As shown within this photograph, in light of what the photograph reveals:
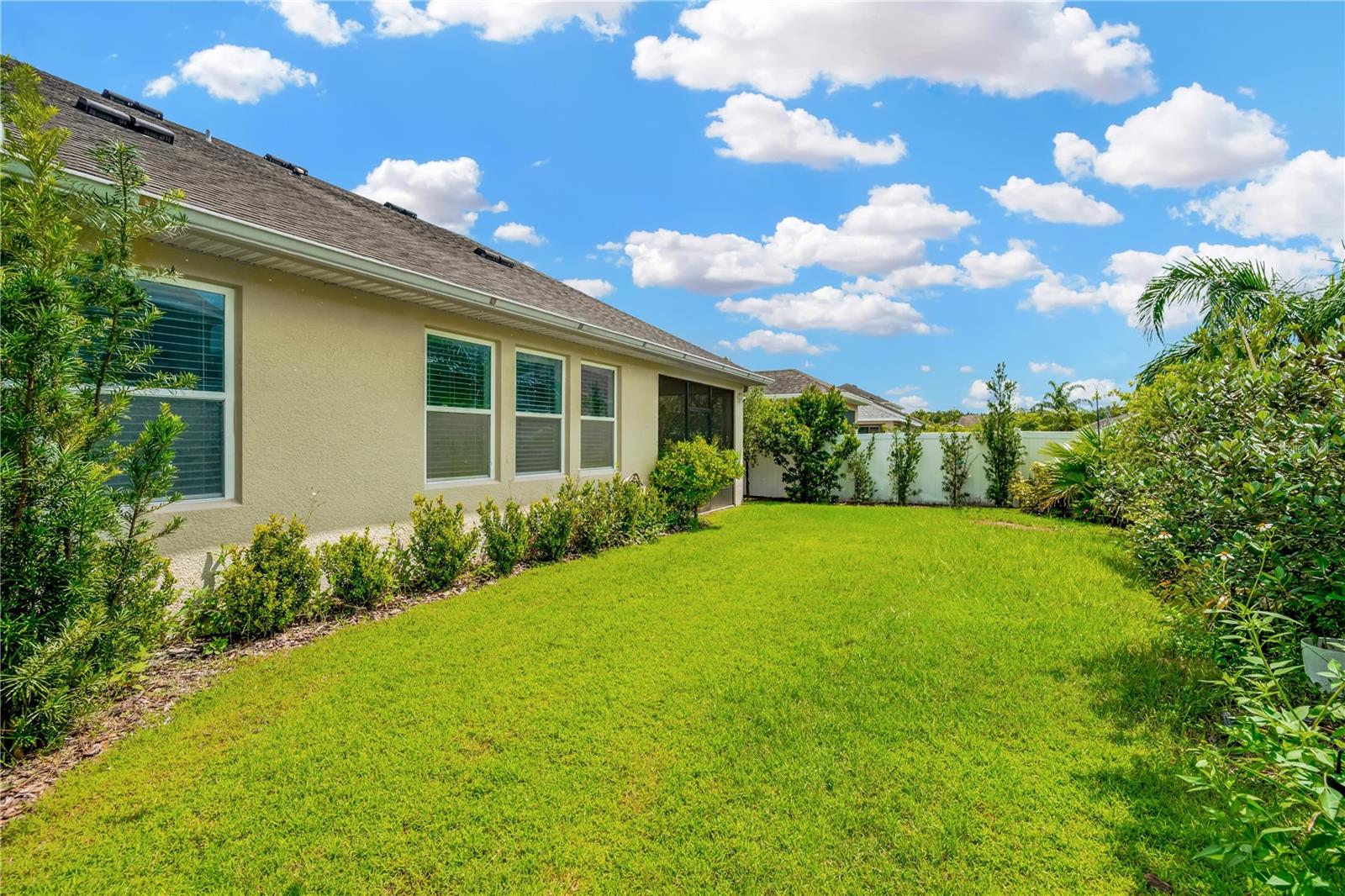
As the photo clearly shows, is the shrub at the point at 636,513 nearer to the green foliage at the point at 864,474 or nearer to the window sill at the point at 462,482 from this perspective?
the window sill at the point at 462,482

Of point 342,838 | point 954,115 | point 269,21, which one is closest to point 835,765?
point 342,838

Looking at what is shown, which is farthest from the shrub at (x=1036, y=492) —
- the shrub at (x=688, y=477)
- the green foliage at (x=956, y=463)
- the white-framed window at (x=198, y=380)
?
the white-framed window at (x=198, y=380)

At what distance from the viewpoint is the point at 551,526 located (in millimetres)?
7469

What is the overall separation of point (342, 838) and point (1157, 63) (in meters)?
12.0

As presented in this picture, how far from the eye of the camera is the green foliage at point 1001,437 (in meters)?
13.4

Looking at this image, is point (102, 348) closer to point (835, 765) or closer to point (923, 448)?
point (835, 765)

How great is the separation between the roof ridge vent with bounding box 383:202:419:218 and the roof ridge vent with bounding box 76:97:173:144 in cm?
404

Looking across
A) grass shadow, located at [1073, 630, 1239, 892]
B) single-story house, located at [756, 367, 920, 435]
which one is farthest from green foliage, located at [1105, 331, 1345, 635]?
single-story house, located at [756, 367, 920, 435]

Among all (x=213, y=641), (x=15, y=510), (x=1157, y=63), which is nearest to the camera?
(x=15, y=510)

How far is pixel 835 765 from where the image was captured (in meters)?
3.00

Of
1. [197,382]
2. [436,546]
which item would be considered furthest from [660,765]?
[197,382]

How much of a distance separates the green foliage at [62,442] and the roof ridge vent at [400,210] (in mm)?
7539

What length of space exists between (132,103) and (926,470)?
1596 cm

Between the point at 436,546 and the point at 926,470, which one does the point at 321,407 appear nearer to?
the point at 436,546
